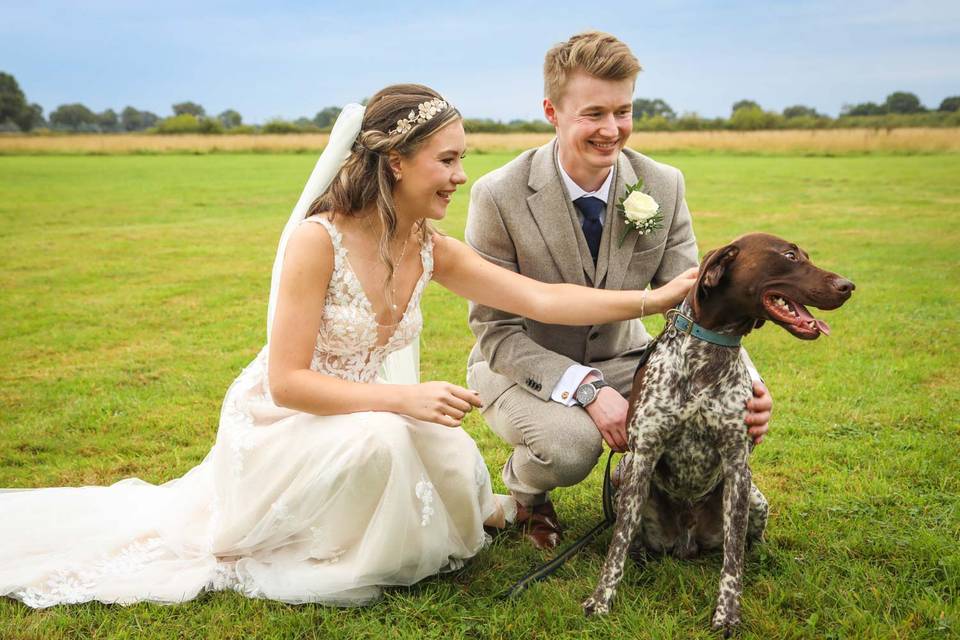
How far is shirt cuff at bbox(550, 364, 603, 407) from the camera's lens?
4.35 meters

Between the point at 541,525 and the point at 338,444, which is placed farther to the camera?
the point at 541,525

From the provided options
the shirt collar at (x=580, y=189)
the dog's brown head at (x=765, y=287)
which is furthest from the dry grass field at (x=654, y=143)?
the dog's brown head at (x=765, y=287)

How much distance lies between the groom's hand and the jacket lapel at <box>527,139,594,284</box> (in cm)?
71

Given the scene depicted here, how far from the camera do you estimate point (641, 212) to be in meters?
4.34

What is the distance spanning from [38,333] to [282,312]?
6.48m

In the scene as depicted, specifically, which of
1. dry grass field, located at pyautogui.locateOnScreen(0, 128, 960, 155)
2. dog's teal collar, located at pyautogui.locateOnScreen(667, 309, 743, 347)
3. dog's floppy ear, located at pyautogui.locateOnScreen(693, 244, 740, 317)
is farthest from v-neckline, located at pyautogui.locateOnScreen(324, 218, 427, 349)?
dry grass field, located at pyautogui.locateOnScreen(0, 128, 960, 155)

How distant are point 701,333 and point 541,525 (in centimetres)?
157

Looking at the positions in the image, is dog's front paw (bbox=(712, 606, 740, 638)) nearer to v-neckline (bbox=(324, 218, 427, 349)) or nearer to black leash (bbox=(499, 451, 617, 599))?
black leash (bbox=(499, 451, 617, 599))

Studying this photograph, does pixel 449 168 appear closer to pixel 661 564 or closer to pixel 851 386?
pixel 661 564

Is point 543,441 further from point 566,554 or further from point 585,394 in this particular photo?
point 566,554

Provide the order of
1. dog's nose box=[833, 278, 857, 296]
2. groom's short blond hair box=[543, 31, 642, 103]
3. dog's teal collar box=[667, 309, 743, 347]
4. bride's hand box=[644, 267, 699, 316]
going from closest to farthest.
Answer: dog's nose box=[833, 278, 857, 296]
dog's teal collar box=[667, 309, 743, 347]
bride's hand box=[644, 267, 699, 316]
groom's short blond hair box=[543, 31, 642, 103]

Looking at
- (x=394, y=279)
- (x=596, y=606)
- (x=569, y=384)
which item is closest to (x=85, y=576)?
(x=394, y=279)

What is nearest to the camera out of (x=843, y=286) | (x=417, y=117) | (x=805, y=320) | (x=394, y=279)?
(x=843, y=286)

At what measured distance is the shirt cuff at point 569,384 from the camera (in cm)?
435
